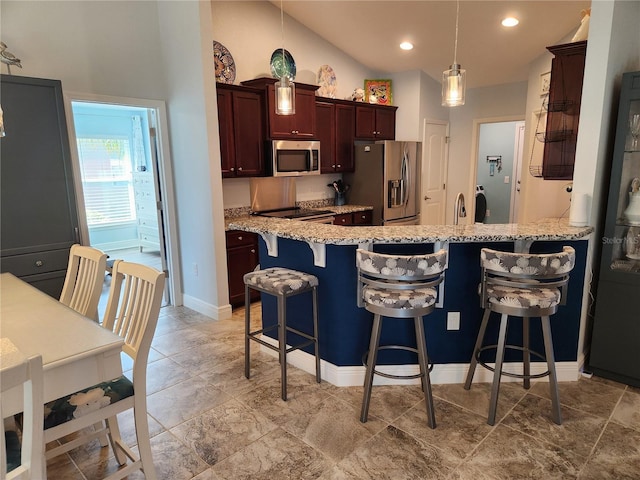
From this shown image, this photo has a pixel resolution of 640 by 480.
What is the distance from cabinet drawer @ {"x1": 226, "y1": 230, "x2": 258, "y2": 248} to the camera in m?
4.05

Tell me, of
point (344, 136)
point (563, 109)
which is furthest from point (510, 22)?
point (344, 136)

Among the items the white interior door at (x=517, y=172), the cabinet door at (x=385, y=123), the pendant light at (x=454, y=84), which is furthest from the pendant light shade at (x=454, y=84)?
the white interior door at (x=517, y=172)

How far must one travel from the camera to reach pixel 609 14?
2.34 metres

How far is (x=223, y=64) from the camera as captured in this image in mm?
4238

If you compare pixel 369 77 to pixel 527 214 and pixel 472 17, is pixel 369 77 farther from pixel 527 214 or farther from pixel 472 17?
pixel 527 214

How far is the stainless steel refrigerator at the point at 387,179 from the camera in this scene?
5.23 m

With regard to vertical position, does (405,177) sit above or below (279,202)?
above

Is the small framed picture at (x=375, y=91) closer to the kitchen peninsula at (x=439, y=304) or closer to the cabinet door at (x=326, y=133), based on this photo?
→ the cabinet door at (x=326, y=133)

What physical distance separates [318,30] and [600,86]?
141 inches

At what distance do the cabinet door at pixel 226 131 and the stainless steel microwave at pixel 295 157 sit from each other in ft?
1.62

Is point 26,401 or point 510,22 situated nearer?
point 26,401

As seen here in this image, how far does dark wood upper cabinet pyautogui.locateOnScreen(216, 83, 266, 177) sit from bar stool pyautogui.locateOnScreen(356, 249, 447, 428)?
2.46 meters

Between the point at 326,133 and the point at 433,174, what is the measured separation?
2038mm

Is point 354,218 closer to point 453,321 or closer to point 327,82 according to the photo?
point 327,82
